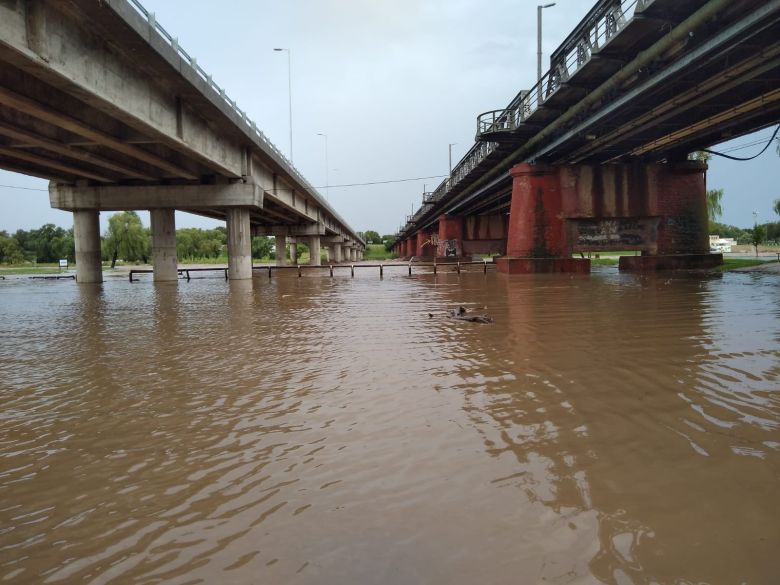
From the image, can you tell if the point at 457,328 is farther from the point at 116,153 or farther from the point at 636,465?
the point at 116,153

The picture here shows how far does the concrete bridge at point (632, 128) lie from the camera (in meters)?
13.7

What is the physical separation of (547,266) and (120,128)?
21.1 meters

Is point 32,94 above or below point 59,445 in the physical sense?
above

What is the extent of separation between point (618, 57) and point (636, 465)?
54.1ft

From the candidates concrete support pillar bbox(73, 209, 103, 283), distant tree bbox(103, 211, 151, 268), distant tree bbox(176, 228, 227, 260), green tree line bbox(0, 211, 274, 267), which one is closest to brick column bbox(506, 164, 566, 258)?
concrete support pillar bbox(73, 209, 103, 283)

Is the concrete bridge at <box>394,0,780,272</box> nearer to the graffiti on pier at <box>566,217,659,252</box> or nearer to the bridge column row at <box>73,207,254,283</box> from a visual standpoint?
the graffiti on pier at <box>566,217,659,252</box>

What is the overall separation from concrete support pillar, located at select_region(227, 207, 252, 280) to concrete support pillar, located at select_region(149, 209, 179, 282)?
369 cm

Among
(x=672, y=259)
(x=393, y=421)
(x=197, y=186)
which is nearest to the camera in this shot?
(x=393, y=421)

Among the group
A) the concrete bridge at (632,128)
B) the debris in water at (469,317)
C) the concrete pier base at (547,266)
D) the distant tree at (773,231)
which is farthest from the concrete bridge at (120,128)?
the distant tree at (773,231)

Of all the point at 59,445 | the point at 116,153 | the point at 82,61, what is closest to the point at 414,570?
the point at 59,445

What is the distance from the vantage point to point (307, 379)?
6.21m

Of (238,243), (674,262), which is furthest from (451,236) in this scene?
(674,262)

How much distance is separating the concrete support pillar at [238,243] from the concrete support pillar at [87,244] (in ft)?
28.0

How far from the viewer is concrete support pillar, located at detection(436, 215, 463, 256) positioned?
193 feet
